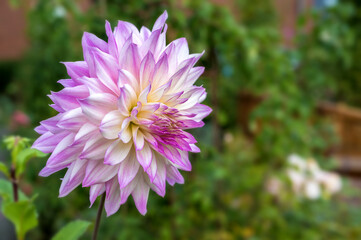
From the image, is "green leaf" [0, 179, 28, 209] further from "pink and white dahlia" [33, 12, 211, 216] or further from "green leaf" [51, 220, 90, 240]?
"pink and white dahlia" [33, 12, 211, 216]

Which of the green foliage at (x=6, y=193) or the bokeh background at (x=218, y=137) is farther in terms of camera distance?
the bokeh background at (x=218, y=137)

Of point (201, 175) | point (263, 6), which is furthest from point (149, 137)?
point (263, 6)

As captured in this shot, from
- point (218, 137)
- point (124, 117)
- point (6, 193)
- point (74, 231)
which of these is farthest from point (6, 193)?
point (218, 137)

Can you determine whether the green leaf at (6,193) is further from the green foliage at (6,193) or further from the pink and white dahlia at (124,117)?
the pink and white dahlia at (124,117)

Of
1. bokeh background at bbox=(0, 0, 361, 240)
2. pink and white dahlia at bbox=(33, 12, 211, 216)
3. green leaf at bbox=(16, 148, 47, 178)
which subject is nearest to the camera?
pink and white dahlia at bbox=(33, 12, 211, 216)

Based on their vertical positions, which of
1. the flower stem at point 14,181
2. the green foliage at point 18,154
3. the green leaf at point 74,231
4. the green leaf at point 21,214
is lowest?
the green leaf at point 74,231

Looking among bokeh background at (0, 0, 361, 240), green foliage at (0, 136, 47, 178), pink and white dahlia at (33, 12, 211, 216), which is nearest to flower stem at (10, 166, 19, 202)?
green foliage at (0, 136, 47, 178)

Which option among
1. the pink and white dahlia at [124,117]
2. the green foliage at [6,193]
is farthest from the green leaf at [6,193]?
the pink and white dahlia at [124,117]
